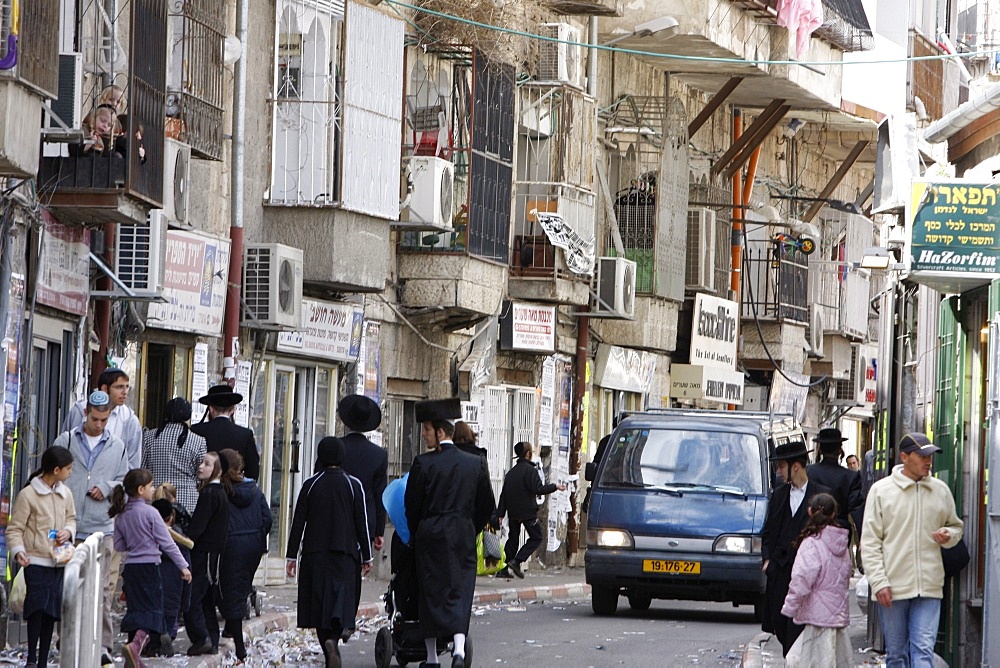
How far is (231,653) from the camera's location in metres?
15.2

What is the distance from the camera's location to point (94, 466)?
49.2 feet

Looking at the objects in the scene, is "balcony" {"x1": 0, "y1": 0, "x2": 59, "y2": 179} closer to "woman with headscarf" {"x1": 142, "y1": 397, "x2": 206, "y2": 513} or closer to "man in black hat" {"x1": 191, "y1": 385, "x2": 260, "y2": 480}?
"woman with headscarf" {"x1": 142, "y1": 397, "x2": 206, "y2": 513}

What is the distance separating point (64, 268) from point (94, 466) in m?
2.91

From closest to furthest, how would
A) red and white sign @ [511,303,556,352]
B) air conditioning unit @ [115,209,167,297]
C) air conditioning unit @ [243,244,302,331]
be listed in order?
air conditioning unit @ [115,209,167,297], air conditioning unit @ [243,244,302,331], red and white sign @ [511,303,556,352]

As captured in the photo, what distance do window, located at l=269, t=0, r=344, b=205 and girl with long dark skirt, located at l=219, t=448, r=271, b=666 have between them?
8.94 meters

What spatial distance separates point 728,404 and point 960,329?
25.6 m

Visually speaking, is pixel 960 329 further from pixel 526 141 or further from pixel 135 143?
pixel 526 141

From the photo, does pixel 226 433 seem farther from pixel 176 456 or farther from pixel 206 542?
pixel 206 542

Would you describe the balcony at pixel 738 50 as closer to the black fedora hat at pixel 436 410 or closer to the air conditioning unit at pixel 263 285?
the air conditioning unit at pixel 263 285

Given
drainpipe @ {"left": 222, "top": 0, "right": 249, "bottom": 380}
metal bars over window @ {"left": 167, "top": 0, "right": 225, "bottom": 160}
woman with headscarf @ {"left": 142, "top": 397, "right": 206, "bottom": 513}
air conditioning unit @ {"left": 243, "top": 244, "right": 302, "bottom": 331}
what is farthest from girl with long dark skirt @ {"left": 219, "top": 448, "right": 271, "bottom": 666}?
air conditioning unit @ {"left": 243, "top": 244, "right": 302, "bottom": 331}

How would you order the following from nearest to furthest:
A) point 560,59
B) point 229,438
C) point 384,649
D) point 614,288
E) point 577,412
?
point 384,649
point 229,438
point 560,59
point 614,288
point 577,412

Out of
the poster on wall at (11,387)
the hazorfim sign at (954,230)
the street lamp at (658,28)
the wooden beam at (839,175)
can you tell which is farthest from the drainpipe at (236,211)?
the wooden beam at (839,175)

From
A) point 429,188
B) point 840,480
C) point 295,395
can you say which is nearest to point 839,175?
point 429,188

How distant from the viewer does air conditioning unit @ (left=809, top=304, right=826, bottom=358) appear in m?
43.4
